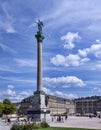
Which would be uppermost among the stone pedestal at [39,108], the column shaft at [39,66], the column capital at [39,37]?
the column capital at [39,37]

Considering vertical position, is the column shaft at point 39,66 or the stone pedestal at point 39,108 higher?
the column shaft at point 39,66

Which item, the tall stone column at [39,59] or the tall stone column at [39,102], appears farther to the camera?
the tall stone column at [39,59]

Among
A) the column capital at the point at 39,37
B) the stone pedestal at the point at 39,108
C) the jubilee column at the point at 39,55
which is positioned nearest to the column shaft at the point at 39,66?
the jubilee column at the point at 39,55

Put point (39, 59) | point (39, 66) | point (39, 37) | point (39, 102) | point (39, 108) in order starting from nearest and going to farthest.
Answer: point (39, 108) → point (39, 102) → point (39, 66) → point (39, 59) → point (39, 37)

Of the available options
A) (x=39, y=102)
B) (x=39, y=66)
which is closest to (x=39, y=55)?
(x=39, y=66)

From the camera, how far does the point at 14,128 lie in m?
45.8

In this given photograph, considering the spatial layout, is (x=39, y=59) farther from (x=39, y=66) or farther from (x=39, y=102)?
(x=39, y=102)

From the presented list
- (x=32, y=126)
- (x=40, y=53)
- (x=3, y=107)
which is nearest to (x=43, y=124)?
(x=32, y=126)

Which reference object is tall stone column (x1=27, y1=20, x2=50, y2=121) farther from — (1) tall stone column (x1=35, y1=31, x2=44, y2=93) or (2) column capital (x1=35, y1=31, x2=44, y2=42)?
(2) column capital (x1=35, y1=31, x2=44, y2=42)

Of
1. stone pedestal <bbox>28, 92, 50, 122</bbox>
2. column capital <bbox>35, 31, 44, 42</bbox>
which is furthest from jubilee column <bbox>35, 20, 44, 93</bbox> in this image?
stone pedestal <bbox>28, 92, 50, 122</bbox>

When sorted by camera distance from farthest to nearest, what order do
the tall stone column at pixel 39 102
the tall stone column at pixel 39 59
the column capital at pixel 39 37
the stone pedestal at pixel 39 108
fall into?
the column capital at pixel 39 37 < the tall stone column at pixel 39 59 < the tall stone column at pixel 39 102 < the stone pedestal at pixel 39 108

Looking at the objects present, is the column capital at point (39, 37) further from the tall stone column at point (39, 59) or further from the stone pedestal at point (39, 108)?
the stone pedestal at point (39, 108)

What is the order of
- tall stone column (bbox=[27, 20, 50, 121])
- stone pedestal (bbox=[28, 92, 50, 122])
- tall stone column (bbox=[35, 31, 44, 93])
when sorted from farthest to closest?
tall stone column (bbox=[35, 31, 44, 93]) < tall stone column (bbox=[27, 20, 50, 121]) < stone pedestal (bbox=[28, 92, 50, 122])

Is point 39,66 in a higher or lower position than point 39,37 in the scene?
lower
